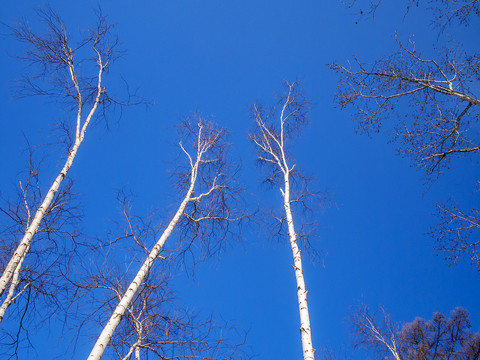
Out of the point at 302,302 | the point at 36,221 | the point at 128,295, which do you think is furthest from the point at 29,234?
the point at 302,302

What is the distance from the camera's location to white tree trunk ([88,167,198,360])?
403 centimetres

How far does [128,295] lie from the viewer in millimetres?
4820

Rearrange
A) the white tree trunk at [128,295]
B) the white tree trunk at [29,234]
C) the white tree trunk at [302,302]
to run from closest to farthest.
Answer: the white tree trunk at [128,295]
the white tree trunk at [29,234]
the white tree trunk at [302,302]

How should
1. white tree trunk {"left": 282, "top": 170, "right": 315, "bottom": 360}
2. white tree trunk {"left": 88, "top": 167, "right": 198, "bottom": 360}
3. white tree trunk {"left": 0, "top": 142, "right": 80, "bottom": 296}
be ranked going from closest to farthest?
white tree trunk {"left": 88, "top": 167, "right": 198, "bottom": 360} < white tree trunk {"left": 0, "top": 142, "right": 80, "bottom": 296} < white tree trunk {"left": 282, "top": 170, "right": 315, "bottom": 360}

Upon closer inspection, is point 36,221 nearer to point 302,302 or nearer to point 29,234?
point 29,234

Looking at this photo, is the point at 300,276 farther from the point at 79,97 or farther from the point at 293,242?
the point at 79,97

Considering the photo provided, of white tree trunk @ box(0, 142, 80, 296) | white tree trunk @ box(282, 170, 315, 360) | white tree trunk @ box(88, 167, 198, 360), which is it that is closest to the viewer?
white tree trunk @ box(88, 167, 198, 360)

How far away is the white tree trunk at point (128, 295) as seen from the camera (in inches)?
159

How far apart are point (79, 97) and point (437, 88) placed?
26.3 feet

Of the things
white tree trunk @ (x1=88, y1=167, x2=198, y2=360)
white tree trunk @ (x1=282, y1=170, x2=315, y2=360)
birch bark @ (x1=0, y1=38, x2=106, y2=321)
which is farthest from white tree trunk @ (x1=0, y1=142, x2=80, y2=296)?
white tree trunk @ (x1=282, y1=170, x2=315, y2=360)

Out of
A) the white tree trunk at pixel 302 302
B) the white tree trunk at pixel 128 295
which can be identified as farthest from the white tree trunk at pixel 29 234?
the white tree trunk at pixel 302 302

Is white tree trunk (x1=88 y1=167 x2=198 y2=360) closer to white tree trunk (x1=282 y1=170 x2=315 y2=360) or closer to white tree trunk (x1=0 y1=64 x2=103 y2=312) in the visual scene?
white tree trunk (x1=0 y1=64 x2=103 y2=312)

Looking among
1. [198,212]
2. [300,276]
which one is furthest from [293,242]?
[198,212]

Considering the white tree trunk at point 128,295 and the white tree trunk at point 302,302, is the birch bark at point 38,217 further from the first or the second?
the white tree trunk at point 302,302
